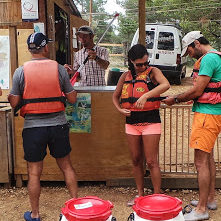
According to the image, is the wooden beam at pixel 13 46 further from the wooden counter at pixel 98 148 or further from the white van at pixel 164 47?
the white van at pixel 164 47

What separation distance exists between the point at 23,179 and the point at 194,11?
21525 millimetres

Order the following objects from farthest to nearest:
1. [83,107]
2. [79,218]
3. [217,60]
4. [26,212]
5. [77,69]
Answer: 1. [77,69]
2. [83,107]
3. [26,212]
4. [217,60]
5. [79,218]

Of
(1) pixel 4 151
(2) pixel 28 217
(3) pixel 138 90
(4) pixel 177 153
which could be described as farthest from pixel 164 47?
(2) pixel 28 217

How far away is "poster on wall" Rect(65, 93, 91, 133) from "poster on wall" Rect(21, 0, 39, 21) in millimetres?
1130

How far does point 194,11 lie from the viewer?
77.7 ft

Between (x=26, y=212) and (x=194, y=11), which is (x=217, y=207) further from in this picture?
(x=194, y=11)

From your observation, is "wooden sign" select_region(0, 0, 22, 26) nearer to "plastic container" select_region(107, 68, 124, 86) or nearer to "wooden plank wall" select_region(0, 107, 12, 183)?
"wooden plank wall" select_region(0, 107, 12, 183)

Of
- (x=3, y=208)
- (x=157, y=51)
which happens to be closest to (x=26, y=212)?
(x=3, y=208)

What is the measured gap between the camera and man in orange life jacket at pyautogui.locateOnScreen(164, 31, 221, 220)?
11.2 feet

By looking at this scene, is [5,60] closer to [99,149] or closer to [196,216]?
[99,149]

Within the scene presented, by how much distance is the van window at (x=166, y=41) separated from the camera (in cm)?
1501

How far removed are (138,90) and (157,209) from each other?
172 cm

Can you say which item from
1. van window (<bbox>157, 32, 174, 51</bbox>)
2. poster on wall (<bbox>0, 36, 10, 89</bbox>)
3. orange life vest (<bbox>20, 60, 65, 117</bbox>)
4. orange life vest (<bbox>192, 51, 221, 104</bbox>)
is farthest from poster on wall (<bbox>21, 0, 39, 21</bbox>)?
van window (<bbox>157, 32, 174, 51</bbox>)

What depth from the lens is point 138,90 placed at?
3.65 metres
